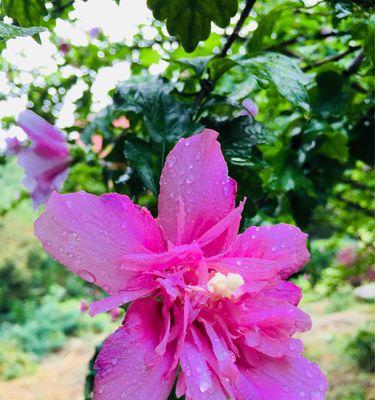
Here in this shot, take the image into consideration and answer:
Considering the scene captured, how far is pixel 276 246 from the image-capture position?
0.40m

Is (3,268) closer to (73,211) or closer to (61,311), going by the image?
(61,311)

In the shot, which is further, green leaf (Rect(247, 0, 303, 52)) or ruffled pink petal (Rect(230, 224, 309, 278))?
green leaf (Rect(247, 0, 303, 52))

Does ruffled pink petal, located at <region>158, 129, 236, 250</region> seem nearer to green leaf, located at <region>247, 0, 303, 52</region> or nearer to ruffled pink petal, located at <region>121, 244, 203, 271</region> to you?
ruffled pink petal, located at <region>121, 244, 203, 271</region>

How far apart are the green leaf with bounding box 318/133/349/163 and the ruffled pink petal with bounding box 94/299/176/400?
1.92 feet

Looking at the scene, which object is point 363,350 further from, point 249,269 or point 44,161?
point 249,269

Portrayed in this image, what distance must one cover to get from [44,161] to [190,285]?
560 millimetres

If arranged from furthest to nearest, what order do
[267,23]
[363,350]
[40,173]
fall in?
[363,350] < [40,173] < [267,23]

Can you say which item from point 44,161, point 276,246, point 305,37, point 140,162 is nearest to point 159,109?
point 140,162

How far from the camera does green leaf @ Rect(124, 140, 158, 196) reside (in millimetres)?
476

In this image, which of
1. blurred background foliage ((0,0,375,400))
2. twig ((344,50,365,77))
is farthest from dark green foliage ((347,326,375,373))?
twig ((344,50,365,77))

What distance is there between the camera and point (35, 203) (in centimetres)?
79

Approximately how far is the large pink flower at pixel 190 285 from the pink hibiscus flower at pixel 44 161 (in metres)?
0.40

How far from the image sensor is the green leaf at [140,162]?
0.48 m

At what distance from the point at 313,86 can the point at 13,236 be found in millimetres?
10020
